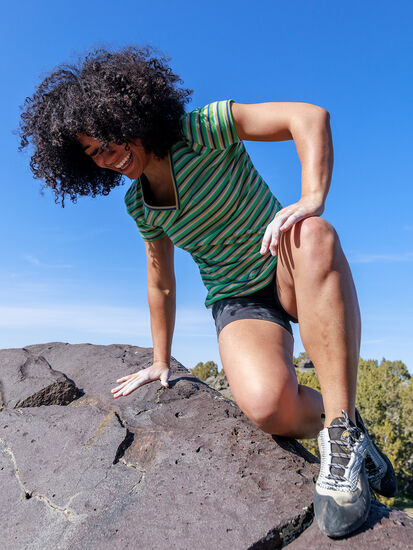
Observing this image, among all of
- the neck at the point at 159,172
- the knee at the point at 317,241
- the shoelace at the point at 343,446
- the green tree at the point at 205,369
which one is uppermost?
the neck at the point at 159,172

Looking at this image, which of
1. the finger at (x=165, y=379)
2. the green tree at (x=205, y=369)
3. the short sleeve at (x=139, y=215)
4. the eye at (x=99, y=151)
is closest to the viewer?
the eye at (x=99, y=151)

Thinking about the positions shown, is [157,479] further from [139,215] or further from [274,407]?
[139,215]

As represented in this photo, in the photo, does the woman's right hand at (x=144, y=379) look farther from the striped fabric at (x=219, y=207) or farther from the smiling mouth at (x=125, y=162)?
the smiling mouth at (x=125, y=162)

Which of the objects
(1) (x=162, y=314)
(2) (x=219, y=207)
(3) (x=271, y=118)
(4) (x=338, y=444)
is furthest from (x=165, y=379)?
(3) (x=271, y=118)

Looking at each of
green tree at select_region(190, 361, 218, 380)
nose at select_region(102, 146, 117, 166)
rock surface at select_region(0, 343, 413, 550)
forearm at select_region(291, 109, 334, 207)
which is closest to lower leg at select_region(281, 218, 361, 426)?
forearm at select_region(291, 109, 334, 207)

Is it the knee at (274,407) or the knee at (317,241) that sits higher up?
the knee at (317,241)

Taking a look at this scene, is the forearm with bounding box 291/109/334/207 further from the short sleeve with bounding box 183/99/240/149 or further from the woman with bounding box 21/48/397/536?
the short sleeve with bounding box 183/99/240/149

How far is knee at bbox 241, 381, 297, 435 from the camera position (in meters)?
1.79

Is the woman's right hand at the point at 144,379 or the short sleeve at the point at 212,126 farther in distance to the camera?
the woman's right hand at the point at 144,379

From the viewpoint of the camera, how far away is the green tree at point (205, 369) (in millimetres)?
13180

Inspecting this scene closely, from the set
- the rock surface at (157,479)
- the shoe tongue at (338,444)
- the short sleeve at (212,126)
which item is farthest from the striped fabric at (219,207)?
the shoe tongue at (338,444)

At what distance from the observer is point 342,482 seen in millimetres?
1444

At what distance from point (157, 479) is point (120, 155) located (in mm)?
1329

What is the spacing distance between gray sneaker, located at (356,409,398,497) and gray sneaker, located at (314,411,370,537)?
0.60ft
